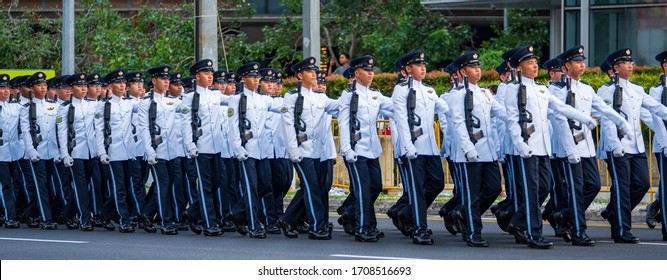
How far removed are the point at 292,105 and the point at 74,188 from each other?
340cm

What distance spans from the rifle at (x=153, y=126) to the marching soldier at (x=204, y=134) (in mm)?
421

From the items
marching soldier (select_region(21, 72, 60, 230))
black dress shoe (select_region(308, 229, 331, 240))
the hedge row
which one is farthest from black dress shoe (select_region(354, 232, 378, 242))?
the hedge row

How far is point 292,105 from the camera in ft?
51.3

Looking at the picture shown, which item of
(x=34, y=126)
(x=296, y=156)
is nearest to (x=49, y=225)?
(x=34, y=126)

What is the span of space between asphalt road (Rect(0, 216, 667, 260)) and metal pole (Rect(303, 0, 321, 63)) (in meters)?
4.81

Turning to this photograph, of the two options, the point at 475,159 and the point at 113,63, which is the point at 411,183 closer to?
the point at 475,159

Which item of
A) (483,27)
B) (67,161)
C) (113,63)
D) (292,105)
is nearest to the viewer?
(292,105)

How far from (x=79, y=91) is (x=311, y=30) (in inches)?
174

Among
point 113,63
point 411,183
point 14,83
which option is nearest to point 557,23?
point 113,63

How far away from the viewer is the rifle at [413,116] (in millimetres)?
14641

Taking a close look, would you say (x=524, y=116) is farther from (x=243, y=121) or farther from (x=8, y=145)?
(x=8, y=145)

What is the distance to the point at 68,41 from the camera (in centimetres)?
2558

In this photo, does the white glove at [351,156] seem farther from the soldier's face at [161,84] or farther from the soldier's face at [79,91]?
the soldier's face at [79,91]

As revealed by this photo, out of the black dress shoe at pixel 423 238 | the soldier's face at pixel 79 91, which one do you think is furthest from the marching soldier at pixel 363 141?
the soldier's face at pixel 79 91
